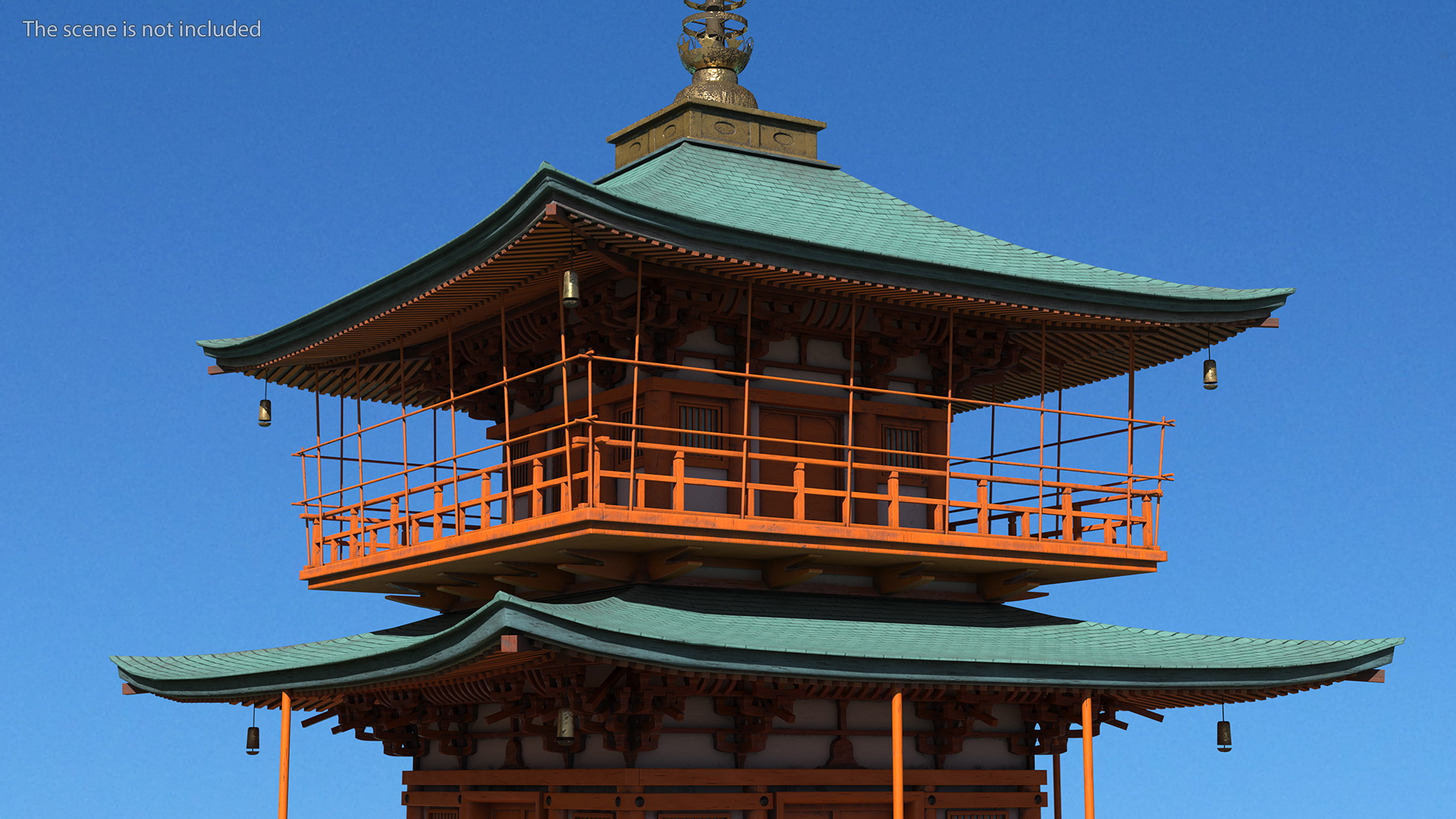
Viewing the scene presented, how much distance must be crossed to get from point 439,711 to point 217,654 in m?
5.33

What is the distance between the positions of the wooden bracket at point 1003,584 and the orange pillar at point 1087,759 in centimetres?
279

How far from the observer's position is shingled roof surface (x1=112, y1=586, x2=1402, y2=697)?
22.7 metres

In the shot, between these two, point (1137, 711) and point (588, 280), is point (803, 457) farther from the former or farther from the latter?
point (1137, 711)

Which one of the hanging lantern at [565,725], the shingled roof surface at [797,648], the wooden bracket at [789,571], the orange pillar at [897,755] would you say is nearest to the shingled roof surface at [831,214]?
the wooden bracket at [789,571]

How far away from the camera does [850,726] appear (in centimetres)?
2681

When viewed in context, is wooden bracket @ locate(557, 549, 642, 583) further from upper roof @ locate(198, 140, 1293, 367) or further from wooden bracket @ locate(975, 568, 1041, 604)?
wooden bracket @ locate(975, 568, 1041, 604)

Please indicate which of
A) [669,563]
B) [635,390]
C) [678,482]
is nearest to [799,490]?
[678,482]

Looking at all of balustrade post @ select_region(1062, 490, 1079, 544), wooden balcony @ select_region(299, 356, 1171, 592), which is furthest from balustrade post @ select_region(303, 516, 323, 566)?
balustrade post @ select_region(1062, 490, 1079, 544)

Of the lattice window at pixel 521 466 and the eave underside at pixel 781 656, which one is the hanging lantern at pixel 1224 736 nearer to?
the eave underside at pixel 781 656

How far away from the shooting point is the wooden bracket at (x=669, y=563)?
2531 cm

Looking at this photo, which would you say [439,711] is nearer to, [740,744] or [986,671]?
[740,744]

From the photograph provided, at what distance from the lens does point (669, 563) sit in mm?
25562

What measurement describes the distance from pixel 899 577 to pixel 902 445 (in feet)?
8.15

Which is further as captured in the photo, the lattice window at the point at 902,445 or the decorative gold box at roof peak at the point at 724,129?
the decorative gold box at roof peak at the point at 724,129
